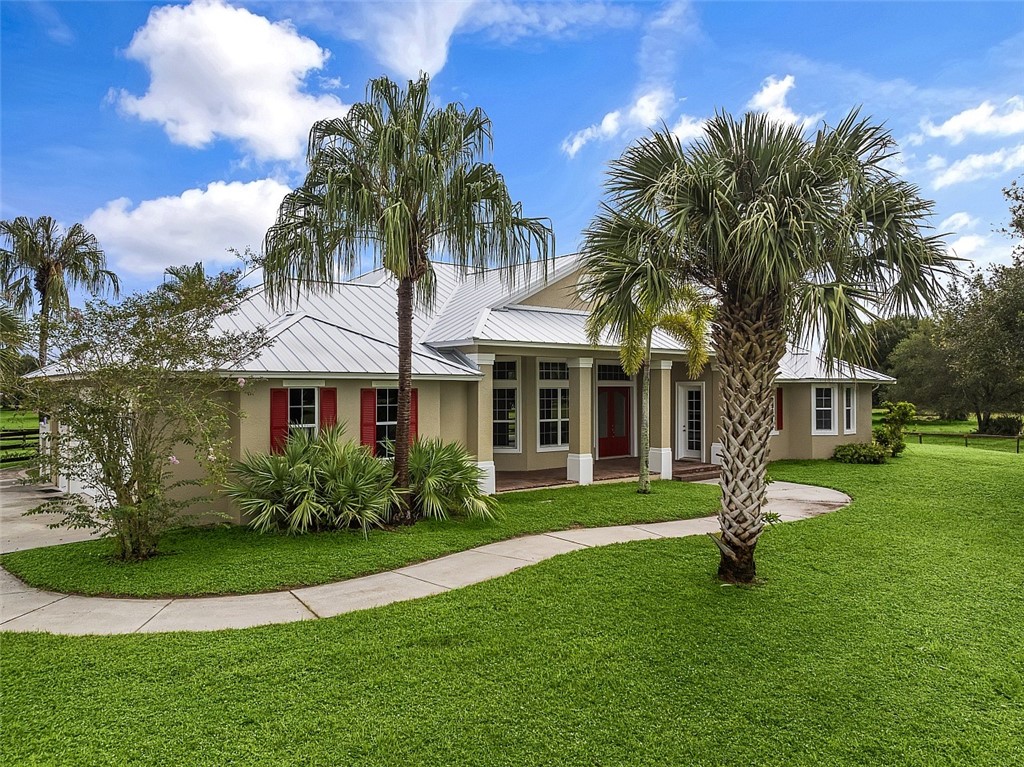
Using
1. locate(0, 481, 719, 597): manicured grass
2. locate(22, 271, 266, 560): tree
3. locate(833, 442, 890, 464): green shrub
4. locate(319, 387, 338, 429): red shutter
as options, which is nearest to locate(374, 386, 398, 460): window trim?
locate(319, 387, 338, 429): red shutter

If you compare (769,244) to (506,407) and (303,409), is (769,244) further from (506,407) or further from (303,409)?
(506,407)

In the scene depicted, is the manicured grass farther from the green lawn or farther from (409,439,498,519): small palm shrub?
the green lawn

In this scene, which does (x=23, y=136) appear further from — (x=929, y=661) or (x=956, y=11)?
(x=956, y=11)

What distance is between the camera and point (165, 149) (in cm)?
1348

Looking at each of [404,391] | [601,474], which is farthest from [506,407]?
[404,391]

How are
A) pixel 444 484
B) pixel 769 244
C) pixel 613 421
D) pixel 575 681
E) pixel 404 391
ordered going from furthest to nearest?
pixel 613 421 < pixel 444 484 < pixel 404 391 < pixel 769 244 < pixel 575 681

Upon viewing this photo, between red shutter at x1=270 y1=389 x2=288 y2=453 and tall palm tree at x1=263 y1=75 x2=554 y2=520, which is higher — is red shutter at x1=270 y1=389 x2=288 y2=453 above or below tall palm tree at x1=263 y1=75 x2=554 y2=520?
below

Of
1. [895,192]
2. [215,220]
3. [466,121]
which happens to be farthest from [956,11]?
[215,220]

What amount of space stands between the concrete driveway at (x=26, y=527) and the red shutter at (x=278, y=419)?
3286 millimetres

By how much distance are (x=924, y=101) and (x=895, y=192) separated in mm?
7279

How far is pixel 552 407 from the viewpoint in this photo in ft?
55.3

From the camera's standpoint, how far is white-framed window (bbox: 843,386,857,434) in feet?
66.8

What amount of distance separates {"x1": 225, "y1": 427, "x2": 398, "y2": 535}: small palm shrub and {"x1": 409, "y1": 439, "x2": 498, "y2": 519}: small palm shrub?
2.03 feet

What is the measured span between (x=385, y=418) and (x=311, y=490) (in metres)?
3.14
